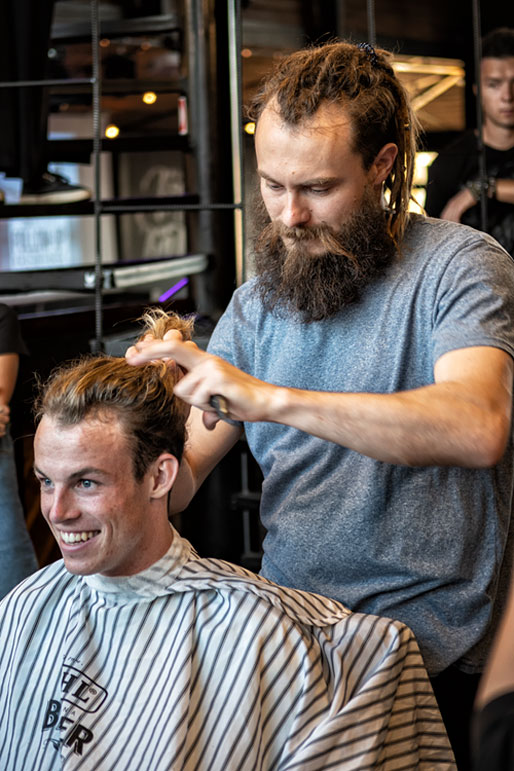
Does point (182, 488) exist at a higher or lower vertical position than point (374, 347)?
lower

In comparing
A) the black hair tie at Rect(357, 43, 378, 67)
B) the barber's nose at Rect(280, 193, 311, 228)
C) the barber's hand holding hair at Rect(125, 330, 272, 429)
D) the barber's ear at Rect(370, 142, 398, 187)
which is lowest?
the barber's hand holding hair at Rect(125, 330, 272, 429)

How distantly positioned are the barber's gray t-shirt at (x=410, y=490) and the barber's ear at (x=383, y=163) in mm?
104

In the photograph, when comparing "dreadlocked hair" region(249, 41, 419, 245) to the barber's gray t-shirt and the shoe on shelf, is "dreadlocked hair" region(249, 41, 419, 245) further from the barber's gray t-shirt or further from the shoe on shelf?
the shoe on shelf

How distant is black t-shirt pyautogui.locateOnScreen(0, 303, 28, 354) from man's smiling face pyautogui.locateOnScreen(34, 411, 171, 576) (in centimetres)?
130

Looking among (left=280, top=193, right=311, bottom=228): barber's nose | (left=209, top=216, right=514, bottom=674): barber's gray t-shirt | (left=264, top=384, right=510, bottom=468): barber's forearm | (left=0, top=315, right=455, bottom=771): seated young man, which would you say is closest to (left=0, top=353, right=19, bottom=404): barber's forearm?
(left=0, top=315, right=455, bottom=771): seated young man

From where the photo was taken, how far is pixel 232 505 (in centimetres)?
325

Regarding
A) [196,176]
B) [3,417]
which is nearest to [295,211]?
[3,417]

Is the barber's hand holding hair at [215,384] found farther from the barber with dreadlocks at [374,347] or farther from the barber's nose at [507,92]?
the barber's nose at [507,92]

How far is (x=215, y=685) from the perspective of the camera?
1683 mm

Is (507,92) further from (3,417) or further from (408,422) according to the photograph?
(408,422)

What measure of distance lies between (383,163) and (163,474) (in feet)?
2.19

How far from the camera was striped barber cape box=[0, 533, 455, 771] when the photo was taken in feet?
5.32

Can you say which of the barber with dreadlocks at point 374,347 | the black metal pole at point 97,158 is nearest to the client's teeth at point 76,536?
the barber with dreadlocks at point 374,347

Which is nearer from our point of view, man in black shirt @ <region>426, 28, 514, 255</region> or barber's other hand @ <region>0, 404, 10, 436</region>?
barber's other hand @ <region>0, 404, 10, 436</region>
